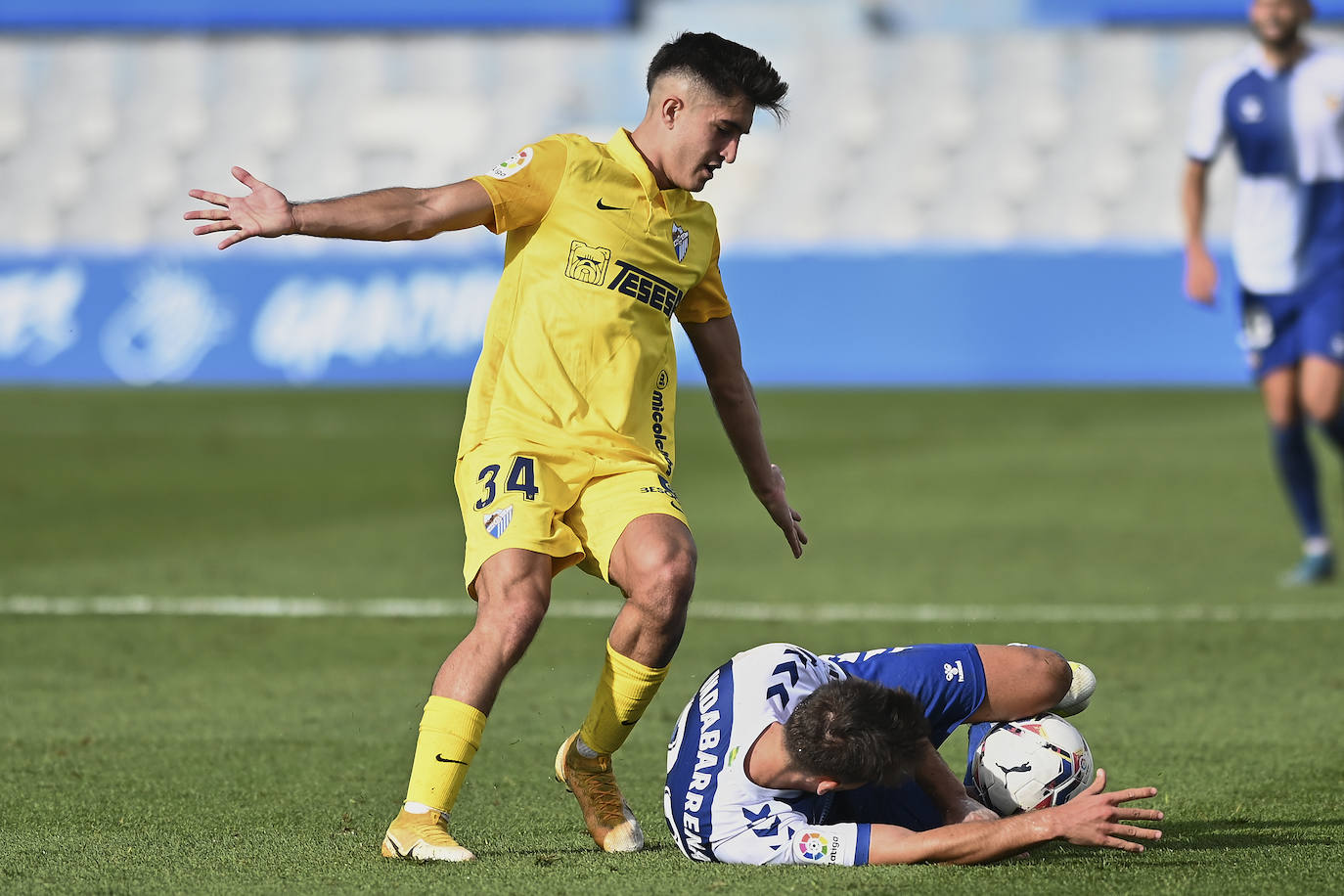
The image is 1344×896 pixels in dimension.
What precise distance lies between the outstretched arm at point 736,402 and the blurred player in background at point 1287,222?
4.74m

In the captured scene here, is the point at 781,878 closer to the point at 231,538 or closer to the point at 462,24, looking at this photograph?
the point at 231,538

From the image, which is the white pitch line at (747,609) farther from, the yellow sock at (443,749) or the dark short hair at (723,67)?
Answer: the yellow sock at (443,749)

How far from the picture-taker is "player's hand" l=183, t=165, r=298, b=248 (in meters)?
4.14

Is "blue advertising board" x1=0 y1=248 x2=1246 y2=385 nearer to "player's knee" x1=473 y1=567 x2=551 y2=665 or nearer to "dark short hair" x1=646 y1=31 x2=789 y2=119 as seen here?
"dark short hair" x1=646 y1=31 x2=789 y2=119

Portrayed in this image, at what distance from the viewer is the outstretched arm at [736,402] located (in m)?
5.12

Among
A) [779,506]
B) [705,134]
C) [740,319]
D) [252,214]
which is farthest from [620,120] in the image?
[252,214]

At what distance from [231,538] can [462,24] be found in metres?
22.7

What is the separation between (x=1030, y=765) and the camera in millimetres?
4781

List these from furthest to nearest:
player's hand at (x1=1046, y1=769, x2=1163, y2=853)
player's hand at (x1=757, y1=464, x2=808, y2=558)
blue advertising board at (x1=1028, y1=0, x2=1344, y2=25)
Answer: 1. blue advertising board at (x1=1028, y1=0, x2=1344, y2=25)
2. player's hand at (x1=757, y1=464, x2=808, y2=558)
3. player's hand at (x1=1046, y1=769, x2=1163, y2=853)

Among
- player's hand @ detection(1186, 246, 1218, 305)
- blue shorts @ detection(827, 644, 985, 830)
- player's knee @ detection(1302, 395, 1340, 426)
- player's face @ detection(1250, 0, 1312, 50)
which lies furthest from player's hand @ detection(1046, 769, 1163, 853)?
player's face @ detection(1250, 0, 1312, 50)

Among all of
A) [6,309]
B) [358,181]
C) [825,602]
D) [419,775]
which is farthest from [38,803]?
[358,181]

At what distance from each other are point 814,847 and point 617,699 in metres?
0.68

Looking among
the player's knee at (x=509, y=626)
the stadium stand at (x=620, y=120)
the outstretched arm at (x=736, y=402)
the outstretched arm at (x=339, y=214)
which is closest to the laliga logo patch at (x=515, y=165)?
the outstretched arm at (x=339, y=214)

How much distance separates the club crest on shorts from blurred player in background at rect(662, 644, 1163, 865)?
2.12 feet
